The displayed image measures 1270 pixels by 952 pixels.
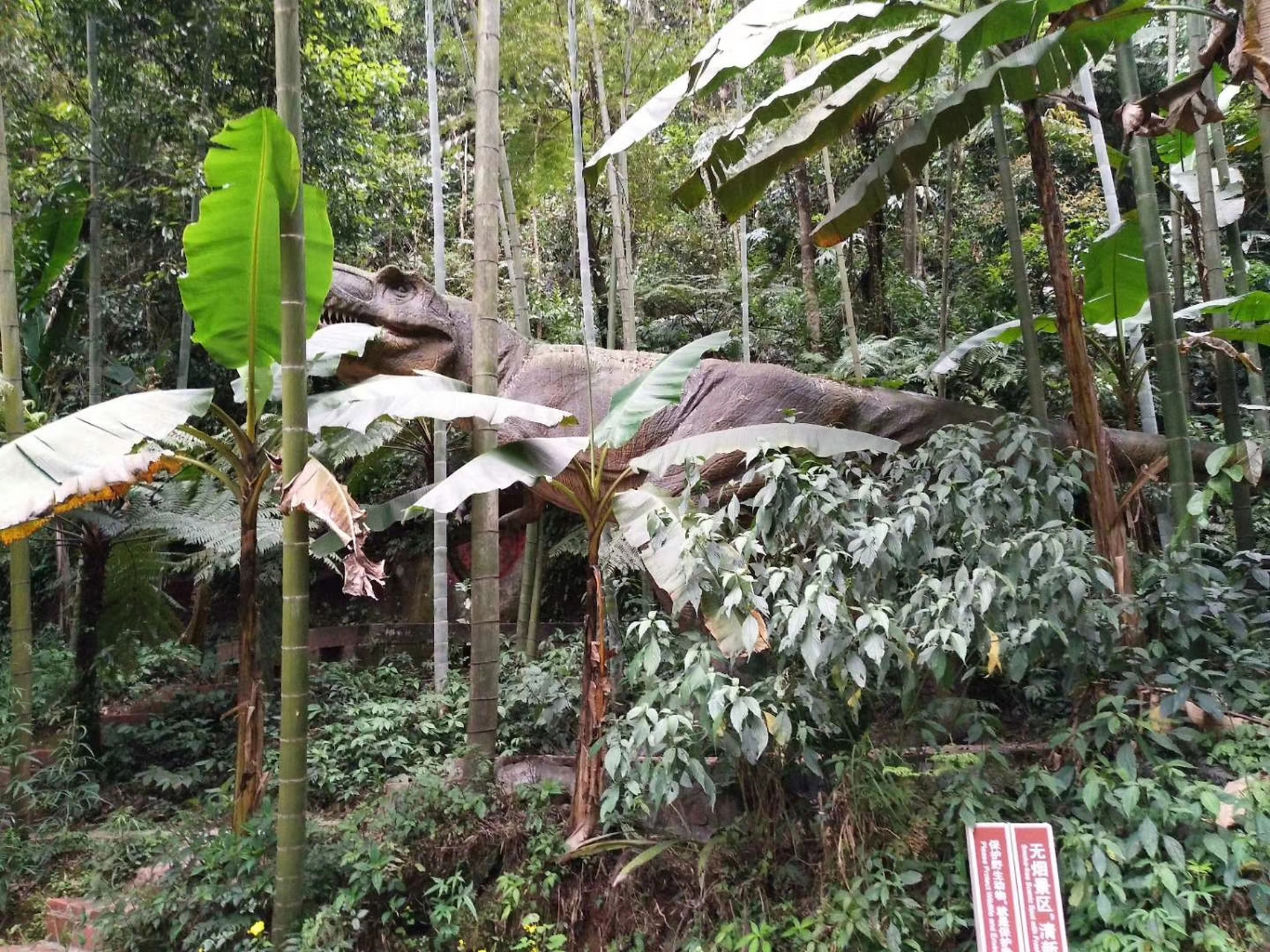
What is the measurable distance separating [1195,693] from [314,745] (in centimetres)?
374

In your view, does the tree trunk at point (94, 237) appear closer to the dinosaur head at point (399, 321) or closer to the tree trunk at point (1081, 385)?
the dinosaur head at point (399, 321)

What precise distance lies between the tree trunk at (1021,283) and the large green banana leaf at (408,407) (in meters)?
2.15

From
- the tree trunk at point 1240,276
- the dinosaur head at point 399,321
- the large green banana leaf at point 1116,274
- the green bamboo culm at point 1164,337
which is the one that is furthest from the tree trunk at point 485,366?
the tree trunk at point 1240,276

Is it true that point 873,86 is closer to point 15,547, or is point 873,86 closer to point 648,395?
point 648,395

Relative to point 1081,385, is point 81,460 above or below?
below

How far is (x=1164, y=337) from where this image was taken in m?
3.50

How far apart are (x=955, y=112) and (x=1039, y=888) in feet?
9.21

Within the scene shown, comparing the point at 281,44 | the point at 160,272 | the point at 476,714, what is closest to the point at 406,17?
the point at 160,272

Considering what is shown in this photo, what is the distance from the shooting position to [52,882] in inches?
145

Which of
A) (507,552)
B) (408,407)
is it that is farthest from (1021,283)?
(507,552)

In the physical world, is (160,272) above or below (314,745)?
above

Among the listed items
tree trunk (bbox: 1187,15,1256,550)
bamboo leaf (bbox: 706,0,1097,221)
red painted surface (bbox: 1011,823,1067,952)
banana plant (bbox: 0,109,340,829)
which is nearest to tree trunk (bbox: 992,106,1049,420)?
bamboo leaf (bbox: 706,0,1097,221)

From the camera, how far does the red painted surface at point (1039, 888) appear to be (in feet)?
7.90

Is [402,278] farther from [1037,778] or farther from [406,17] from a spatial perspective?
[406,17]
